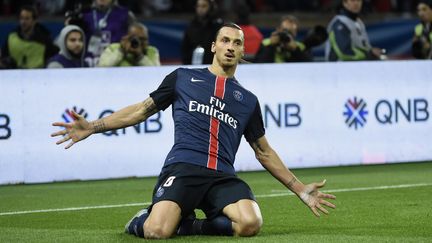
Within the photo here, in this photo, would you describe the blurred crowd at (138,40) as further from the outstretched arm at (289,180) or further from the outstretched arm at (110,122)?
the outstretched arm at (289,180)

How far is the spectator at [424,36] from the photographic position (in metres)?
18.2

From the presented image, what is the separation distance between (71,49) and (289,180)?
6.74 metres

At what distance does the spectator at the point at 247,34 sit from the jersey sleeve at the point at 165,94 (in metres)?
9.17

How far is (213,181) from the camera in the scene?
919 centimetres

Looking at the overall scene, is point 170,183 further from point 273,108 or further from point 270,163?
point 273,108

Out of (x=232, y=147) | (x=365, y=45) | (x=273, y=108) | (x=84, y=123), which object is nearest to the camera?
(x=84, y=123)

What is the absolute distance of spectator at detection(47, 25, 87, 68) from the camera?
50.1ft

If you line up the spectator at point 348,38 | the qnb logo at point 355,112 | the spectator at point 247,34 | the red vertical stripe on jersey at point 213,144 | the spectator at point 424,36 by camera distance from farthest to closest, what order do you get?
the spectator at point 247,34 < the spectator at point 424,36 < the spectator at point 348,38 < the qnb logo at point 355,112 < the red vertical stripe on jersey at point 213,144

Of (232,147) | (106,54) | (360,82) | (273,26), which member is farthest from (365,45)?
(232,147)

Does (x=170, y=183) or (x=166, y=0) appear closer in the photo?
(x=170, y=183)

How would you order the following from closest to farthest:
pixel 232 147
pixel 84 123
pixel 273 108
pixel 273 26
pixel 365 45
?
pixel 84 123, pixel 232 147, pixel 273 108, pixel 365 45, pixel 273 26

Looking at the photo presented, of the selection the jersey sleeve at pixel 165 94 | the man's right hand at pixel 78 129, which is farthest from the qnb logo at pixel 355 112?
the man's right hand at pixel 78 129

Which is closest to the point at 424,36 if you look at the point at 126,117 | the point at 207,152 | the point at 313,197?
the point at 207,152

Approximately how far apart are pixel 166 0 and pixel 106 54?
783 centimetres
